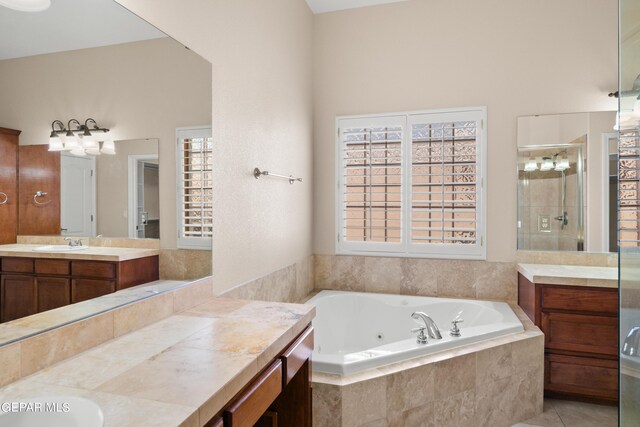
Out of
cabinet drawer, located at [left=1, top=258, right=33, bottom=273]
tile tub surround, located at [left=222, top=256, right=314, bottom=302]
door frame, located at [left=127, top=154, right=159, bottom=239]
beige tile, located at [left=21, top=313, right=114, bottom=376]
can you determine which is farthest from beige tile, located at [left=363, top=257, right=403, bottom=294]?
cabinet drawer, located at [left=1, top=258, right=33, bottom=273]

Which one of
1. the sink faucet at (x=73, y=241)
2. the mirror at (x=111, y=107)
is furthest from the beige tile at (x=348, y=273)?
the sink faucet at (x=73, y=241)

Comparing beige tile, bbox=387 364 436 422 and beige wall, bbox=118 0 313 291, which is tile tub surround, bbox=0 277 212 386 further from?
beige tile, bbox=387 364 436 422

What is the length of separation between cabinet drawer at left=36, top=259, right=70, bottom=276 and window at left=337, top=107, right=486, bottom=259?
239cm

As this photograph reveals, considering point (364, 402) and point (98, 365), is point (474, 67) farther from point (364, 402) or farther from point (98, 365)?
point (98, 365)

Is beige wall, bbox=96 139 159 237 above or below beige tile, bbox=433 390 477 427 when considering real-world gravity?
above

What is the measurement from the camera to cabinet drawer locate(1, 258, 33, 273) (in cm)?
98

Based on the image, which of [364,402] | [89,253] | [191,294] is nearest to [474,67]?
[364,402]

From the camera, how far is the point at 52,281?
1.09m

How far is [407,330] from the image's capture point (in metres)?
2.84

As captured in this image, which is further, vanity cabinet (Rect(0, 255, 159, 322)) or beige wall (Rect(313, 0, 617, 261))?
beige wall (Rect(313, 0, 617, 261))

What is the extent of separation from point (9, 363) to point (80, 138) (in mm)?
650

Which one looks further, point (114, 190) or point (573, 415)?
point (573, 415)

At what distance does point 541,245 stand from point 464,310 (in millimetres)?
796

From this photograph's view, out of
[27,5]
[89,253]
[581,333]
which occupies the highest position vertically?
[27,5]
